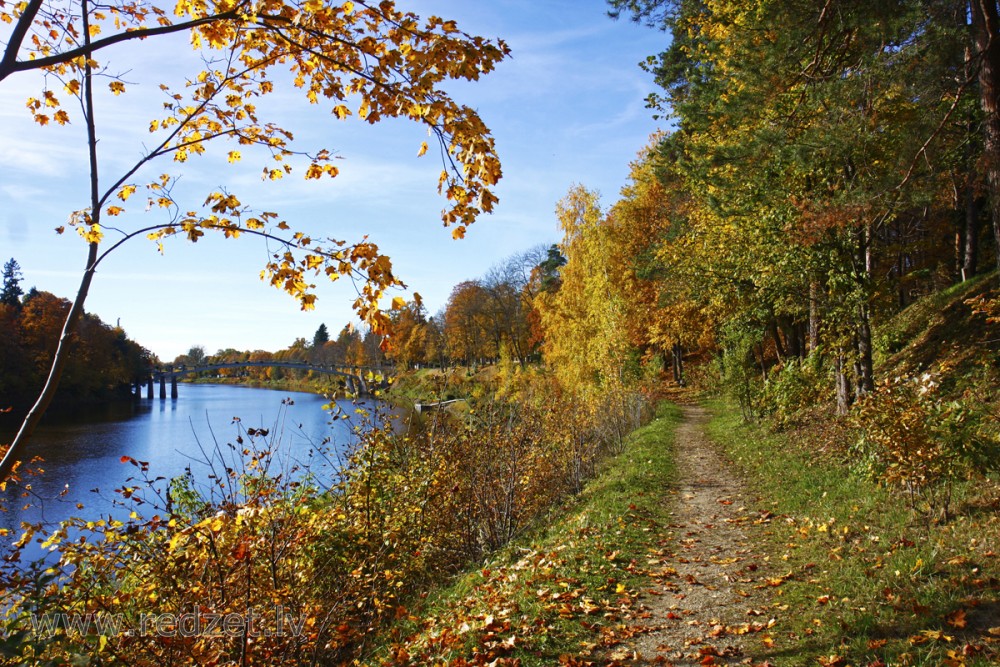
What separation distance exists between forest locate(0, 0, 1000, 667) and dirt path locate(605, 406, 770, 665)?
0.04 metres

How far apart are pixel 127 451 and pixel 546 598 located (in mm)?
22535

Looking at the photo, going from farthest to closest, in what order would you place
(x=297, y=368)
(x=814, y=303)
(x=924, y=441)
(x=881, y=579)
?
(x=297, y=368) < (x=814, y=303) < (x=924, y=441) < (x=881, y=579)

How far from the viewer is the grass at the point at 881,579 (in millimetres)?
3715

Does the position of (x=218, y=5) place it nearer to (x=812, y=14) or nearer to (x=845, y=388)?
(x=812, y=14)

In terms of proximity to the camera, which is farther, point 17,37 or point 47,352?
point 47,352

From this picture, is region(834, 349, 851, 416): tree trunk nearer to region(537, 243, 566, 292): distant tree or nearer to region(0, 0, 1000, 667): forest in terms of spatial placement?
region(0, 0, 1000, 667): forest

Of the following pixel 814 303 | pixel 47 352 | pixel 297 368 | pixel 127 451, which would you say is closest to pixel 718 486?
pixel 814 303

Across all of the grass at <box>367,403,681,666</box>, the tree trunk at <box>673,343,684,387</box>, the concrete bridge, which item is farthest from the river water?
the tree trunk at <box>673,343,684,387</box>

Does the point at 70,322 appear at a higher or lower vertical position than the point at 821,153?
lower

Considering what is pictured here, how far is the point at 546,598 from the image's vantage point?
5.01 m

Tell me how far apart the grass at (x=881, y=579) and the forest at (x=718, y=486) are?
0.03m

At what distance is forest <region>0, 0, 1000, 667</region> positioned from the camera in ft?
13.5

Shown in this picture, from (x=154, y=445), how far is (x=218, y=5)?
25.0 meters

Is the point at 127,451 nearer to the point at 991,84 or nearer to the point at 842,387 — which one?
the point at 842,387
